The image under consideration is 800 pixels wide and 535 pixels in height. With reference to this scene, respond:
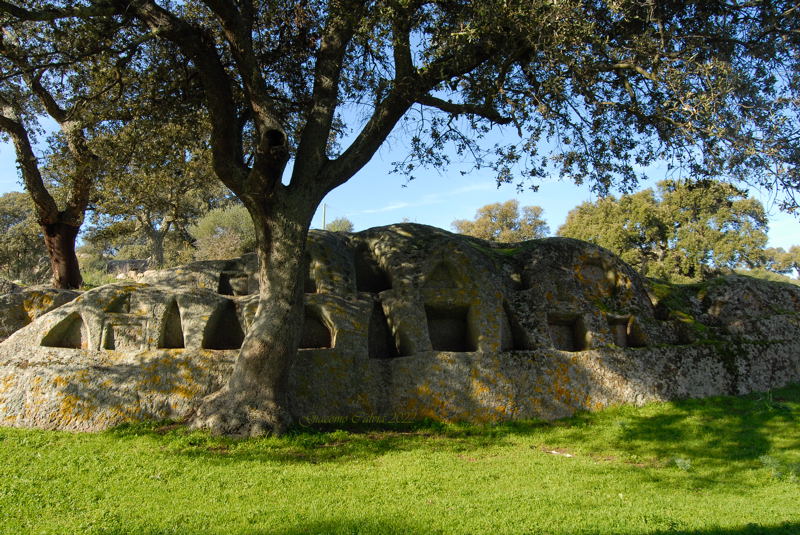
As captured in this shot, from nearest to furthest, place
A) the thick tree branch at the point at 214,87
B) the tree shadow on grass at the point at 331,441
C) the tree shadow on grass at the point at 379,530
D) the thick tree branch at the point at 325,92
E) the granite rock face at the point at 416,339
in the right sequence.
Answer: the tree shadow on grass at the point at 379,530 < the tree shadow on grass at the point at 331,441 < the thick tree branch at the point at 214,87 < the granite rock face at the point at 416,339 < the thick tree branch at the point at 325,92

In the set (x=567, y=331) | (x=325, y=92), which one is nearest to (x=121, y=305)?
(x=325, y=92)

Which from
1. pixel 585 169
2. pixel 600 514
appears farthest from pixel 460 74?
pixel 600 514

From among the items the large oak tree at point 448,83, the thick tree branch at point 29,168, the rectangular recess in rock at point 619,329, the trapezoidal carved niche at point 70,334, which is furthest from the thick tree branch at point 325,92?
the thick tree branch at point 29,168

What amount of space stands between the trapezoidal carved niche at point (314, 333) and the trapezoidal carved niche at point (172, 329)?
241cm

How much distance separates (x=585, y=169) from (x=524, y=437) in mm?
6321

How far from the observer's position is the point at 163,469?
24.9 feet

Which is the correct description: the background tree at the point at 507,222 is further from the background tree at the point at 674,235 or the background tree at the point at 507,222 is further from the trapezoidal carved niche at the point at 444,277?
the trapezoidal carved niche at the point at 444,277

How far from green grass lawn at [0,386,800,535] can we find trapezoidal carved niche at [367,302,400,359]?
2.12m

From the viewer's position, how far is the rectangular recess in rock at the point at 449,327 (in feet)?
40.9

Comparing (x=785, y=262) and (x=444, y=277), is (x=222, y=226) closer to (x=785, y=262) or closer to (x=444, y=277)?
(x=444, y=277)

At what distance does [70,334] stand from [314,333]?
473cm

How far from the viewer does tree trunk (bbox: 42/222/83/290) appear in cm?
1609

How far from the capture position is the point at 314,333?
39.7 feet

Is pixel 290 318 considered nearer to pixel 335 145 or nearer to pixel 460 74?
pixel 460 74
